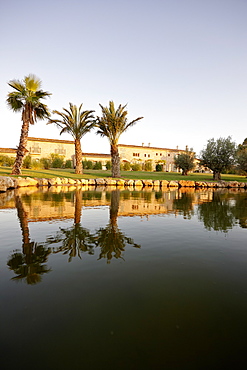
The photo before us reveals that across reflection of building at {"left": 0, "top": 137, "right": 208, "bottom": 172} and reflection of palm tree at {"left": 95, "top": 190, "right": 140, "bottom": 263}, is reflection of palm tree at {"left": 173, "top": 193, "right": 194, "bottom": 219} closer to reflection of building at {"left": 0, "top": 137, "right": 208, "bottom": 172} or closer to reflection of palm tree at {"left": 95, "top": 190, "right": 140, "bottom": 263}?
reflection of palm tree at {"left": 95, "top": 190, "right": 140, "bottom": 263}

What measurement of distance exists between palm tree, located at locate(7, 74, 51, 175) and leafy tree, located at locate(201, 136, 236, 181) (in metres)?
24.9

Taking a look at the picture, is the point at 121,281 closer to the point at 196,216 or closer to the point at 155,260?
the point at 155,260

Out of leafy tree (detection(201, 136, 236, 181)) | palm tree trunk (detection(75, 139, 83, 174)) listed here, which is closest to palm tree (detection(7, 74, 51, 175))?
palm tree trunk (detection(75, 139, 83, 174))

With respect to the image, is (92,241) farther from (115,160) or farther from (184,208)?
(115,160)

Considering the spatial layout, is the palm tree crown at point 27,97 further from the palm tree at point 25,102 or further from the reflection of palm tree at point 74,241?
the reflection of palm tree at point 74,241

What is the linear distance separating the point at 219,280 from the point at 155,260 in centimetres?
111

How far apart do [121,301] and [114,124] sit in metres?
28.0

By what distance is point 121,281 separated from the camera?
3.20 m

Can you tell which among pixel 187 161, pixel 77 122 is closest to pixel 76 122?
pixel 77 122

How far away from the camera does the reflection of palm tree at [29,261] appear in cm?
334

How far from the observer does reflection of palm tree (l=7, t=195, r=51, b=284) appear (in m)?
3.34

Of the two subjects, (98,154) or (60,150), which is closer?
(60,150)

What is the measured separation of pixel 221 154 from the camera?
34812mm

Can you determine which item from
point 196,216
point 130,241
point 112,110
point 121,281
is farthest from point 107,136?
point 121,281
